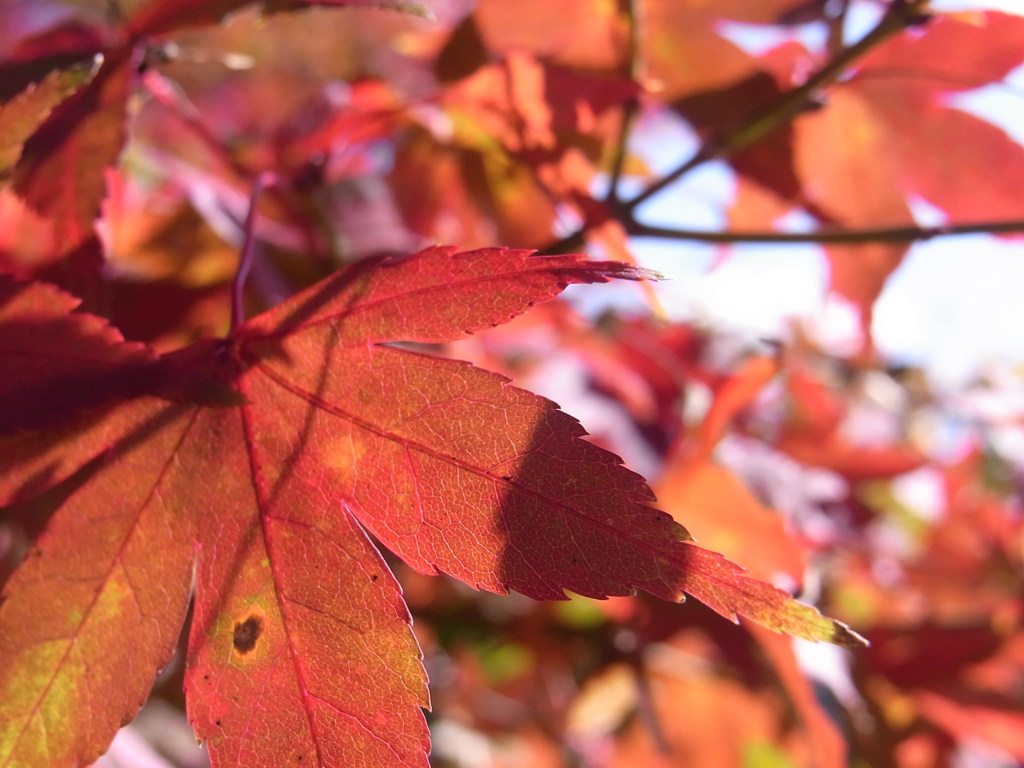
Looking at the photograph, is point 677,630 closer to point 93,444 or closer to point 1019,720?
point 1019,720

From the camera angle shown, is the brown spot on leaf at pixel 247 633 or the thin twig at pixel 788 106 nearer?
the brown spot on leaf at pixel 247 633

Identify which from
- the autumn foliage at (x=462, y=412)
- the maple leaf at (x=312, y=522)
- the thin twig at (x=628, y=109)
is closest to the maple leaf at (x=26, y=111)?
the autumn foliage at (x=462, y=412)

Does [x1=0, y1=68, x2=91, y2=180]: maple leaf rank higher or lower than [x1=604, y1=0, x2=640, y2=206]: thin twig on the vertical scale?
higher

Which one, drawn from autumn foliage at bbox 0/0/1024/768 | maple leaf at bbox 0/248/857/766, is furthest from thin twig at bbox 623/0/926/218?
maple leaf at bbox 0/248/857/766

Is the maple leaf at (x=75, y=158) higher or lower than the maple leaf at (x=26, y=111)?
lower

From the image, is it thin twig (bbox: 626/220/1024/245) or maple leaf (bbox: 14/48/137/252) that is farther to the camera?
thin twig (bbox: 626/220/1024/245)

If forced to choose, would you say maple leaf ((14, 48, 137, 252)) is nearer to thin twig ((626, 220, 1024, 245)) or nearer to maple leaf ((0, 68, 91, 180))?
maple leaf ((0, 68, 91, 180))

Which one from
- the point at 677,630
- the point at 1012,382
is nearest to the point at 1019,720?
the point at 677,630

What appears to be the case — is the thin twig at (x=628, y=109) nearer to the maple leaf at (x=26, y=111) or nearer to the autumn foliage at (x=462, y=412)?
the autumn foliage at (x=462, y=412)

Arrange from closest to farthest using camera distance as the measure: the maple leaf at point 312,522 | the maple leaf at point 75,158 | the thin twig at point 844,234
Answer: the maple leaf at point 312,522
the maple leaf at point 75,158
the thin twig at point 844,234
